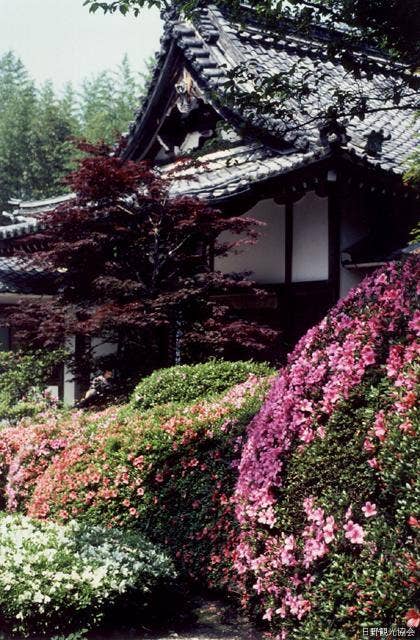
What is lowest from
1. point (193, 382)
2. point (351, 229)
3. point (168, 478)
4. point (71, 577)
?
point (71, 577)

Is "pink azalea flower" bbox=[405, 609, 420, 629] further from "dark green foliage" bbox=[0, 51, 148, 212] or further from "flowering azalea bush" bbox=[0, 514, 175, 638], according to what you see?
"dark green foliage" bbox=[0, 51, 148, 212]

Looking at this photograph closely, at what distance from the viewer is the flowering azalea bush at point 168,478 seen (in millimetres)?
A: 5605

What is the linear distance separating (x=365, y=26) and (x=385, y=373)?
3.41 metres

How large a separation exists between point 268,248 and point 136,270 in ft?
9.17

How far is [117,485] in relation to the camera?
20.6 ft

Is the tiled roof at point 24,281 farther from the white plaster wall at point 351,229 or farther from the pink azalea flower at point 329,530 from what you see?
the pink azalea flower at point 329,530

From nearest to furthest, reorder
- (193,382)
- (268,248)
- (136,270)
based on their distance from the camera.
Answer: (193,382), (136,270), (268,248)

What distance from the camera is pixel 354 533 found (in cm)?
334

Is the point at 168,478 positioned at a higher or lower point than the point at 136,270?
lower

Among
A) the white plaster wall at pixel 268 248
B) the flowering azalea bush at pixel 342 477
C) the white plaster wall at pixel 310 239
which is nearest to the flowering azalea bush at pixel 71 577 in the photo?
the flowering azalea bush at pixel 342 477

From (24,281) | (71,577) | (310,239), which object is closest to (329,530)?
(71,577)

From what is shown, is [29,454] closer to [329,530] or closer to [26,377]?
[329,530]

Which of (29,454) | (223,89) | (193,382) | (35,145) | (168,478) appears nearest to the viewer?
(168,478)

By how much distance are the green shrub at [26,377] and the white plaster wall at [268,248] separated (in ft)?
11.2
